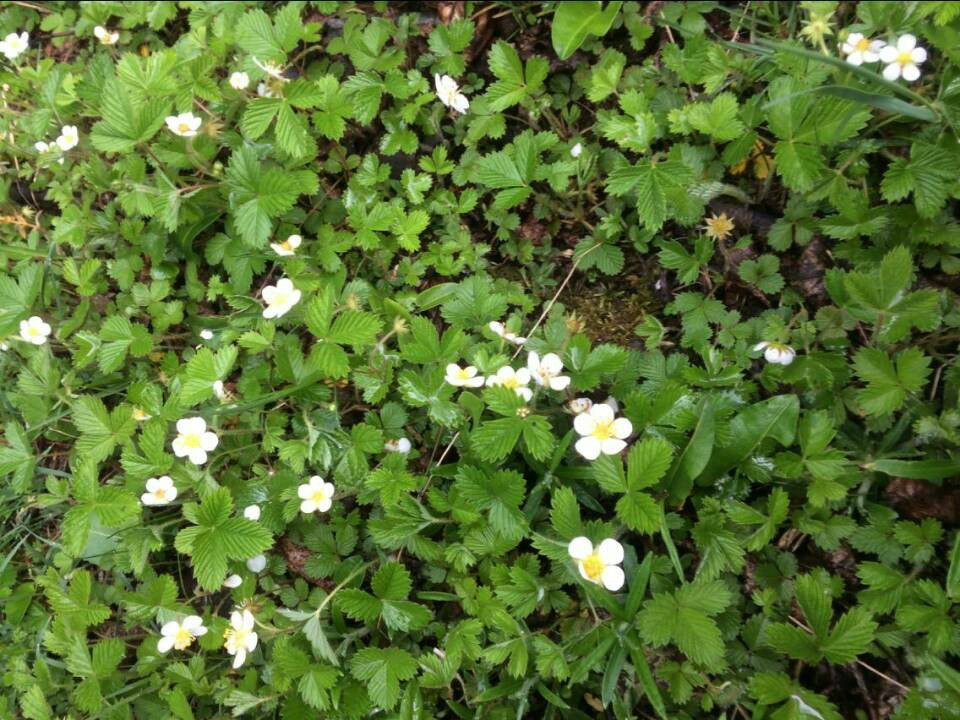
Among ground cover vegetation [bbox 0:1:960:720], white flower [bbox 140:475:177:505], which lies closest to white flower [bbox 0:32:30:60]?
ground cover vegetation [bbox 0:1:960:720]

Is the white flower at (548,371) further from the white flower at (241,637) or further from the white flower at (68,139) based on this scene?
the white flower at (68,139)

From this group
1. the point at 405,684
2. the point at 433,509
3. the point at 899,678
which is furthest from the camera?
the point at 433,509

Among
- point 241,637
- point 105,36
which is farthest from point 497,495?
point 105,36

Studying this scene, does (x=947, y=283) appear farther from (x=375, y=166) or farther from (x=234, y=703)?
(x=234, y=703)

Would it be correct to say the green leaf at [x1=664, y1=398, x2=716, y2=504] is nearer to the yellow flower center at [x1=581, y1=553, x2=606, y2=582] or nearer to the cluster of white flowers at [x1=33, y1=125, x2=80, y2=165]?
the yellow flower center at [x1=581, y1=553, x2=606, y2=582]

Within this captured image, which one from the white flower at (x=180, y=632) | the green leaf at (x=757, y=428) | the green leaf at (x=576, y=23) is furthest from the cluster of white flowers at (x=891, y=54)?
the white flower at (x=180, y=632)

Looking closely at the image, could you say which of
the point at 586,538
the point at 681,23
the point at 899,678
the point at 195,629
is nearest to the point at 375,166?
the point at 681,23
